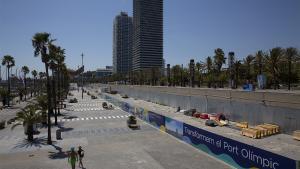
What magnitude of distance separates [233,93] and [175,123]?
15177 millimetres

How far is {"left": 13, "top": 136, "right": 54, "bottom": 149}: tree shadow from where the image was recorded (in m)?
30.4

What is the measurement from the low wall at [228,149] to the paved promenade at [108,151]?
72 centimetres

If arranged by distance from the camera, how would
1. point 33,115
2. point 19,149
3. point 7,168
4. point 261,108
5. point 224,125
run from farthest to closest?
point 224,125 < point 261,108 < point 33,115 < point 19,149 < point 7,168

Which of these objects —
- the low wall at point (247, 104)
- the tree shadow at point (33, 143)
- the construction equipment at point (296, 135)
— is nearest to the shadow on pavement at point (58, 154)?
the tree shadow at point (33, 143)

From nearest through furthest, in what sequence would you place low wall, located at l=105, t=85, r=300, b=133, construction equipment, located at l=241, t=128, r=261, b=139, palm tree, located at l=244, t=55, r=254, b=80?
construction equipment, located at l=241, t=128, r=261, b=139 < low wall, located at l=105, t=85, r=300, b=133 < palm tree, located at l=244, t=55, r=254, b=80

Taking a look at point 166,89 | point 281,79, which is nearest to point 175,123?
point 166,89

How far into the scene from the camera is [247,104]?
1594 inches

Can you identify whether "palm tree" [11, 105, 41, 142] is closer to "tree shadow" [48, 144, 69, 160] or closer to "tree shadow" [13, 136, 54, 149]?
"tree shadow" [13, 136, 54, 149]

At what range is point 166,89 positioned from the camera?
68438mm

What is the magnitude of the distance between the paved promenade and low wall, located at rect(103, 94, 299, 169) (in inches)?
28.4

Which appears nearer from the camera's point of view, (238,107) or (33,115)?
(33,115)

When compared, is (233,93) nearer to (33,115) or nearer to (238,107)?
(238,107)

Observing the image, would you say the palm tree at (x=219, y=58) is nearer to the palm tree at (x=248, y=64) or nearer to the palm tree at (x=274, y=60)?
the palm tree at (x=248, y=64)

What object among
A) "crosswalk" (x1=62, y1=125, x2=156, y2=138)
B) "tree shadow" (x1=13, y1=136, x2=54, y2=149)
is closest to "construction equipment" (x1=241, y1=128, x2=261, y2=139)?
"crosswalk" (x1=62, y1=125, x2=156, y2=138)
